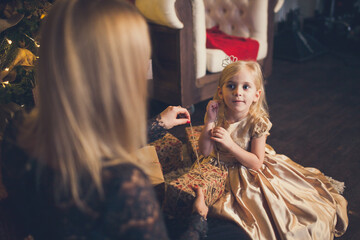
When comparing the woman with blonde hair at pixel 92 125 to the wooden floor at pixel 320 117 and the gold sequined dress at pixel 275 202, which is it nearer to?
the gold sequined dress at pixel 275 202

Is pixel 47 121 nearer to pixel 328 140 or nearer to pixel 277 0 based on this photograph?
pixel 328 140

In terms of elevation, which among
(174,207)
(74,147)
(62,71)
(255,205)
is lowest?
(255,205)

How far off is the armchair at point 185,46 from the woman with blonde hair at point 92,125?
1.29m

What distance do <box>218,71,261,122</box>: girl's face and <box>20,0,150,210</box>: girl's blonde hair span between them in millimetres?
731

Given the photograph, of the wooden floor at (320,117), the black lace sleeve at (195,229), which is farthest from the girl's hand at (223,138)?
the wooden floor at (320,117)

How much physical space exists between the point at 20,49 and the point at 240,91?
95 cm

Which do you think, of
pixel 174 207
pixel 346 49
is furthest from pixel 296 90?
pixel 174 207

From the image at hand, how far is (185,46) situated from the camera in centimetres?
215

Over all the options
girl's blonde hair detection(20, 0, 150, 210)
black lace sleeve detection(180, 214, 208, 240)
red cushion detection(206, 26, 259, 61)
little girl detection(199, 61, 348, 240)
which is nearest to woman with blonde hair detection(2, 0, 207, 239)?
girl's blonde hair detection(20, 0, 150, 210)

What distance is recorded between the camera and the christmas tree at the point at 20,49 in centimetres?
131

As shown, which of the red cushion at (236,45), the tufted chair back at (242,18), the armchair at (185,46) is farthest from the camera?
the tufted chair back at (242,18)

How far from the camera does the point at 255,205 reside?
120 centimetres

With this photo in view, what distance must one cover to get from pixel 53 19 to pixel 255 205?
96 cm

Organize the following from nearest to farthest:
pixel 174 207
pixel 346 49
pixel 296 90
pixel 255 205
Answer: pixel 174 207 → pixel 255 205 → pixel 296 90 → pixel 346 49
